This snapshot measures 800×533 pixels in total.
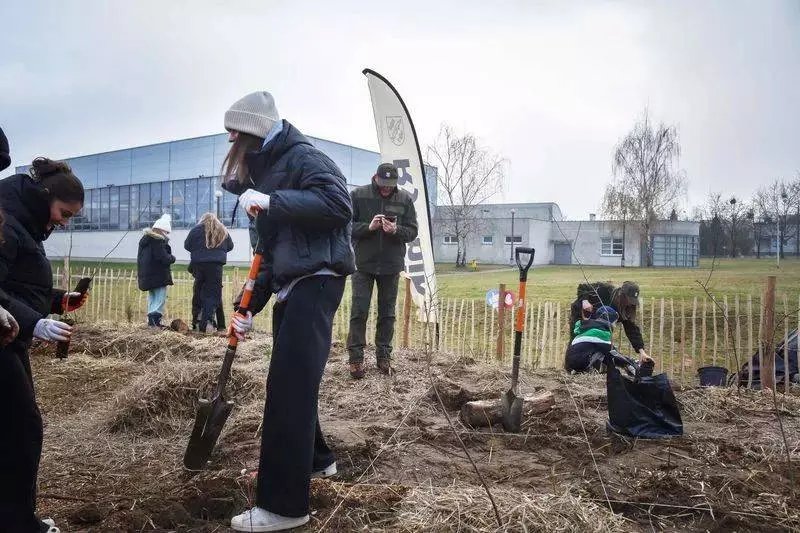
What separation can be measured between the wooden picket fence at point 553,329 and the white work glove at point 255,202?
4357mm

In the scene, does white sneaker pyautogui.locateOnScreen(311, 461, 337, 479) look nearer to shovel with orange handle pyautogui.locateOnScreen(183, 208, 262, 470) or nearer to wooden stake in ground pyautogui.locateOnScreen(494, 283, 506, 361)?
shovel with orange handle pyautogui.locateOnScreen(183, 208, 262, 470)

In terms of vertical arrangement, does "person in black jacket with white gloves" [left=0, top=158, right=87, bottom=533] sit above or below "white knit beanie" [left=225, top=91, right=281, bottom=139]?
below

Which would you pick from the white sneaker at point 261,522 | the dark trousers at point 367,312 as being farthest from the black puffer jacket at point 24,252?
the dark trousers at point 367,312

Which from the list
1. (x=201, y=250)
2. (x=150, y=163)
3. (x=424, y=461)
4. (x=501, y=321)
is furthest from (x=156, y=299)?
(x=150, y=163)

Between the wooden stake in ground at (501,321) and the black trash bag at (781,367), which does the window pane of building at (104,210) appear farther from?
the black trash bag at (781,367)

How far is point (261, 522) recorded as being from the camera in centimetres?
255

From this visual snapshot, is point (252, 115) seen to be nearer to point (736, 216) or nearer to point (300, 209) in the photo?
point (300, 209)

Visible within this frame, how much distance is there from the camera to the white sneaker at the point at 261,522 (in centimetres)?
254

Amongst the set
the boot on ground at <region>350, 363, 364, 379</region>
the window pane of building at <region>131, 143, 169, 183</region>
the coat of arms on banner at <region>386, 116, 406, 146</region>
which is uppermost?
the window pane of building at <region>131, 143, 169, 183</region>

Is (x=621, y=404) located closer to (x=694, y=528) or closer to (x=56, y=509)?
(x=694, y=528)

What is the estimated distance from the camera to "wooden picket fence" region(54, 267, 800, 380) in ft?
26.1

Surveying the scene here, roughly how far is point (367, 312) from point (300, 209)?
3292mm

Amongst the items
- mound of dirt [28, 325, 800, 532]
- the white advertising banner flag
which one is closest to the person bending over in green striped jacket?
mound of dirt [28, 325, 800, 532]

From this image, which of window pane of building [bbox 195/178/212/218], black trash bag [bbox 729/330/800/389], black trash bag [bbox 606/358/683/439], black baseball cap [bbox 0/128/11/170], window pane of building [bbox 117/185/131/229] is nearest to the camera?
black baseball cap [bbox 0/128/11/170]
